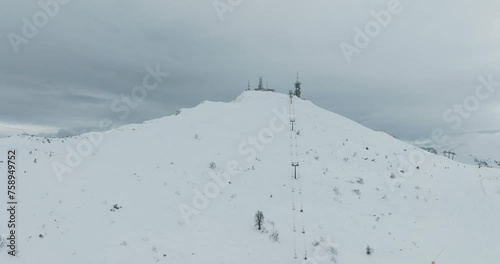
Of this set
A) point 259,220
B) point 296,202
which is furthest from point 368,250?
point 259,220

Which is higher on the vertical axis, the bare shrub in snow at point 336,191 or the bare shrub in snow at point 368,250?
the bare shrub in snow at point 336,191

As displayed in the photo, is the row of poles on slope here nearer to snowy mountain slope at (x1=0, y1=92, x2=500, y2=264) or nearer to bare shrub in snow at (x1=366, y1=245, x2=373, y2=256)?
snowy mountain slope at (x1=0, y1=92, x2=500, y2=264)

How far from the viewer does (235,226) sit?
2359 centimetres

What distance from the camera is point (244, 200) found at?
26.8 metres

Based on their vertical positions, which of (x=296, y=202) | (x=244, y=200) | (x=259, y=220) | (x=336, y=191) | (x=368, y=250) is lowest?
(x=368, y=250)

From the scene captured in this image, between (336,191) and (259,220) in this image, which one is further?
(336,191)

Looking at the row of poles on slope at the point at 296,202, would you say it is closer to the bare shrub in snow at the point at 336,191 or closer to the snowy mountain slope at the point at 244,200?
the snowy mountain slope at the point at 244,200

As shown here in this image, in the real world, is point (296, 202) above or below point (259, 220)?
above

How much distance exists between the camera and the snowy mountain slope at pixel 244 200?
20781 mm

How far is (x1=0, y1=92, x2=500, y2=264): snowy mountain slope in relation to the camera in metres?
20.8

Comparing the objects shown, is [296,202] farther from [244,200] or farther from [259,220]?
[259,220]

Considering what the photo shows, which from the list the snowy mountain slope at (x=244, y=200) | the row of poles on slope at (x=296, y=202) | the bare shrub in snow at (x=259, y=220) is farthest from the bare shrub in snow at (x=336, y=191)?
the bare shrub in snow at (x=259, y=220)

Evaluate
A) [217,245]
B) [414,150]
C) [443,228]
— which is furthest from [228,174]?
[414,150]

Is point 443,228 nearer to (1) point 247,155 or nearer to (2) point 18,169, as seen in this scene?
(1) point 247,155
